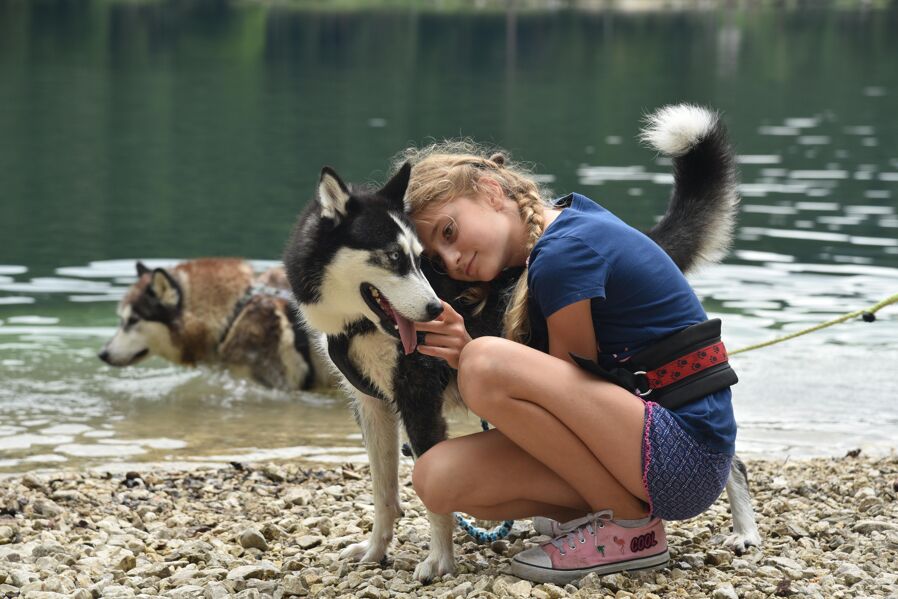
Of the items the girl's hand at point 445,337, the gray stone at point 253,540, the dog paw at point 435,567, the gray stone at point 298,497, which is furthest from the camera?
the gray stone at point 298,497

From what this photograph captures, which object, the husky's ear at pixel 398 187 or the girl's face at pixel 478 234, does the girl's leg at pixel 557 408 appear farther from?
the husky's ear at pixel 398 187

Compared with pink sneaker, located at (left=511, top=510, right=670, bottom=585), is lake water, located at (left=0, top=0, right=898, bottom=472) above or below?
below

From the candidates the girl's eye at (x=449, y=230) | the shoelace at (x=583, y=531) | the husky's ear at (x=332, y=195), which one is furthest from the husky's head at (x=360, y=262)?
the shoelace at (x=583, y=531)

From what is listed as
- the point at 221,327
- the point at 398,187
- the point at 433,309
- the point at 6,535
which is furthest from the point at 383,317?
the point at 221,327

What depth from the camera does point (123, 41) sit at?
43781 millimetres

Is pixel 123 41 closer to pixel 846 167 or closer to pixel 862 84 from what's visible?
pixel 862 84

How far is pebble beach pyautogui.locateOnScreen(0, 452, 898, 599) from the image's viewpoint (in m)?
3.54

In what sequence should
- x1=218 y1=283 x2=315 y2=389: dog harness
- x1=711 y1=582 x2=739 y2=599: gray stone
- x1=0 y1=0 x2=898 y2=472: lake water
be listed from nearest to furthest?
x1=711 y1=582 x2=739 y2=599: gray stone < x1=0 y1=0 x2=898 y2=472: lake water < x1=218 y1=283 x2=315 y2=389: dog harness

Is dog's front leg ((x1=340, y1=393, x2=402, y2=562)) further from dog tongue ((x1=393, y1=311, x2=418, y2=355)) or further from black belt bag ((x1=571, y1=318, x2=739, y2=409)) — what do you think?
black belt bag ((x1=571, y1=318, x2=739, y2=409))

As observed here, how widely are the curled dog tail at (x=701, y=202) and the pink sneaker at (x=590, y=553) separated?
133cm

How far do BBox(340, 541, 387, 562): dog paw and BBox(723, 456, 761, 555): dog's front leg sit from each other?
3.90 feet

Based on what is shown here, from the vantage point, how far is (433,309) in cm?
361

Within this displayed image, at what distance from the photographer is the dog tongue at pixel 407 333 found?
145 inches

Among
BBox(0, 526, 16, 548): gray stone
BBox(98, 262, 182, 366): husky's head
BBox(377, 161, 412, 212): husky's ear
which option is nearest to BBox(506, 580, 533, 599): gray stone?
BBox(377, 161, 412, 212): husky's ear
